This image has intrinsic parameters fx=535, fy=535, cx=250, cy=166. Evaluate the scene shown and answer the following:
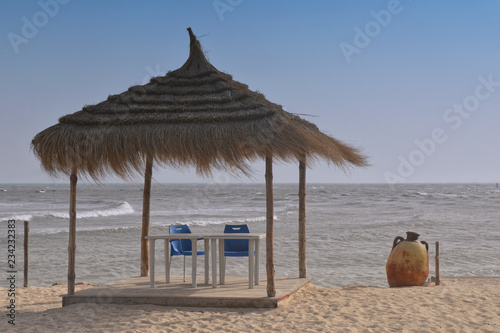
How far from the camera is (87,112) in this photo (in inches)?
225

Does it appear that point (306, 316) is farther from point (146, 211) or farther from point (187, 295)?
point (146, 211)

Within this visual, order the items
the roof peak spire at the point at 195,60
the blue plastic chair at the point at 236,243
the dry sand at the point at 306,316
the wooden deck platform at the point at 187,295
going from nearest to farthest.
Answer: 1. the dry sand at the point at 306,316
2. the wooden deck platform at the point at 187,295
3. the roof peak spire at the point at 195,60
4. the blue plastic chair at the point at 236,243

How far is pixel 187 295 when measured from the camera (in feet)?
17.7

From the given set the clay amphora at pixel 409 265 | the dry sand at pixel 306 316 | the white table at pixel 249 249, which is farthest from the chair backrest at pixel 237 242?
the clay amphora at pixel 409 265

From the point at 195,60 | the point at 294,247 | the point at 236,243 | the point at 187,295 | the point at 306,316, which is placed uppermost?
the point at 195,60

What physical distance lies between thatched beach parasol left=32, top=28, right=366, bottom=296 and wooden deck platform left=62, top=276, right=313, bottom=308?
0.17 metres

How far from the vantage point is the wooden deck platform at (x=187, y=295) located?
528cm

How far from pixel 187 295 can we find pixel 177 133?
1.63 m

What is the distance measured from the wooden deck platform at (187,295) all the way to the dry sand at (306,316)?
9 centimetres

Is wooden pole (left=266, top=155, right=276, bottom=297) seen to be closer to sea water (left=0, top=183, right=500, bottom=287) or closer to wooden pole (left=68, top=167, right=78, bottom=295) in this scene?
sea water (left=0, top=183, right=500, bottom=287)

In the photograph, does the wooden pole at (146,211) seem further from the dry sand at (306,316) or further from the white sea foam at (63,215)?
the white sea foam at (63,215)

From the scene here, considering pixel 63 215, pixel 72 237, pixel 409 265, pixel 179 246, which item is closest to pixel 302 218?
pixel 179 246

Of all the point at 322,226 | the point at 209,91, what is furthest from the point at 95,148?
the point at 322,226

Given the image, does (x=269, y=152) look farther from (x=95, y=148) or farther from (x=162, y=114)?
(x=95, y=148)
